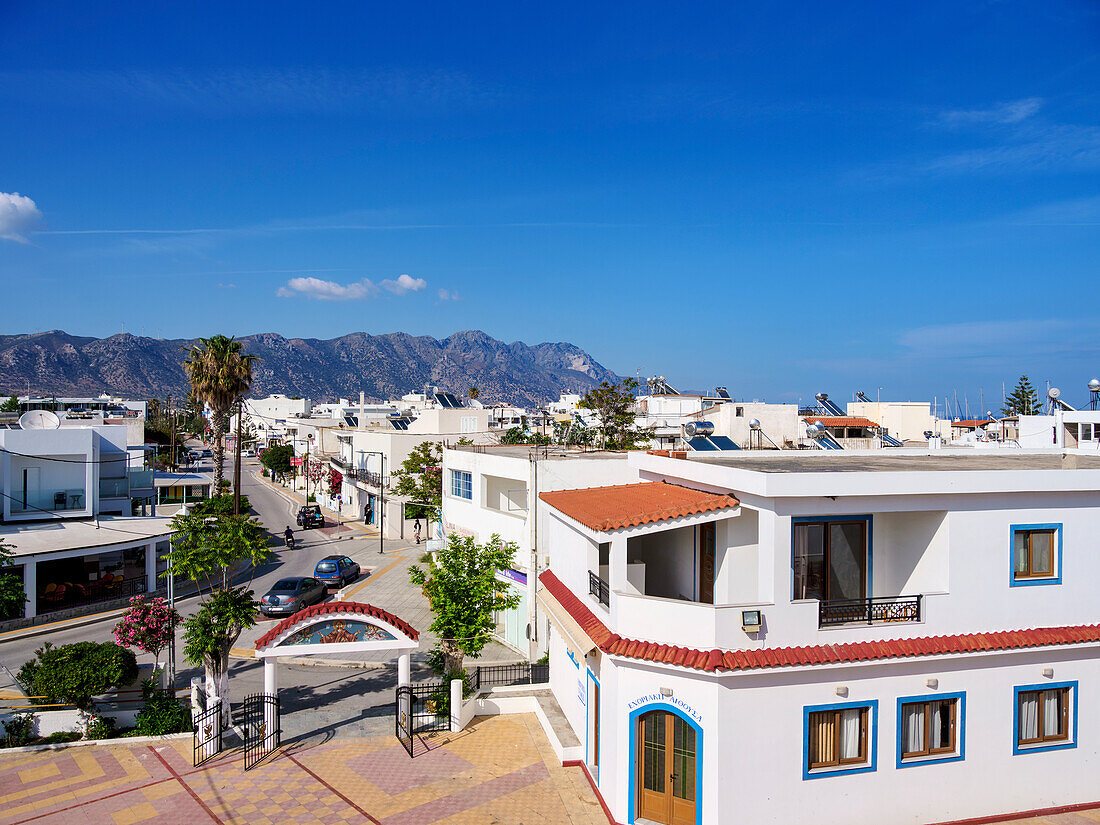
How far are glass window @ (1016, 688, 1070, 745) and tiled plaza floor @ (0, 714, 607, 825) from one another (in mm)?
7528

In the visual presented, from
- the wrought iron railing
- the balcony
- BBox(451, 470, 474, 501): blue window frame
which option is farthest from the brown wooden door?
the balcony

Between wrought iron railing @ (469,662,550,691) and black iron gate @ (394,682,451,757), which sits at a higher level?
black iron gate @ (394,682,451,757)

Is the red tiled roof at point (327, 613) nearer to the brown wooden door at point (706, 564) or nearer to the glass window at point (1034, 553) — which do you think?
the brown wooden door at point (706, 564)

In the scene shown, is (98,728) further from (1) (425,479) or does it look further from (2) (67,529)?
(1) (425,479)

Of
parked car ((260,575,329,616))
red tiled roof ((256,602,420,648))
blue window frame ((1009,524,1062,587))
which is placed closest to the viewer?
blue window frame ((1009,524,1062,587))

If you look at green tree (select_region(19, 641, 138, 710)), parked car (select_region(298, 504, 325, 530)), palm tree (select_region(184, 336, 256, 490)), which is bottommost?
parked car (select_region(298, 504, 325, 530))

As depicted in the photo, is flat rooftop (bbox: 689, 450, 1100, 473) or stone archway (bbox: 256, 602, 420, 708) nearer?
flat rooftop (bbox: 689, 450, 1100, 473)

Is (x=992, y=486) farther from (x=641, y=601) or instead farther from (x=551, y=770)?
(x=551, y=770)

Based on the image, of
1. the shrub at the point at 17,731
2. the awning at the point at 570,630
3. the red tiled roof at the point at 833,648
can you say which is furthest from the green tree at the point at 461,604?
the shrub at the point at 17,731

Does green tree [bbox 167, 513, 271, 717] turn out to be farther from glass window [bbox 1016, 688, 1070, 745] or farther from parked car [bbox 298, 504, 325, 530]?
parked car [bbox 298, 504, 325, 530]

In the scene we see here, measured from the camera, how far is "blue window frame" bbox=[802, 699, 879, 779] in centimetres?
1138

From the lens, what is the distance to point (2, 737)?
49.5 feet

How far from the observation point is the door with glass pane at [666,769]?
11375 mm

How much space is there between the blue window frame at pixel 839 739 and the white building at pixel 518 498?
29.6ft
